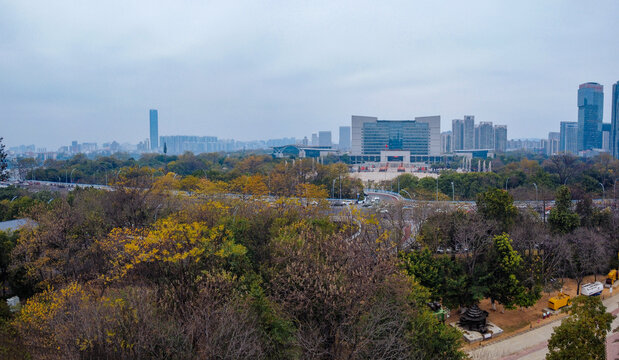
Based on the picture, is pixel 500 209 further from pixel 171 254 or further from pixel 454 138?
pixel 454 138

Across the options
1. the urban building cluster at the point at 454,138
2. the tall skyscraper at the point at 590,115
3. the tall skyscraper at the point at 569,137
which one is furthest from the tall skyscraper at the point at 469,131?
the tall skyscraper at the point at 590,115

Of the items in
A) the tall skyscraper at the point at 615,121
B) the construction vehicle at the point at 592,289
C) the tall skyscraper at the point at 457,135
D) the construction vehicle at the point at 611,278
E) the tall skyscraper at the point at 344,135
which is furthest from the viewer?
the tall skyscraper at the point at 344,135

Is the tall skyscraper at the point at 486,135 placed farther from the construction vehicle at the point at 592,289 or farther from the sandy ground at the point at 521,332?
the construction vehicle at the point at 592,289

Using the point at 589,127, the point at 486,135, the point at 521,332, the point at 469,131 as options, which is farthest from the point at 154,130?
the point at 521,332

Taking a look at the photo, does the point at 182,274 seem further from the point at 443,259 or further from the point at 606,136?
the point at 606,136

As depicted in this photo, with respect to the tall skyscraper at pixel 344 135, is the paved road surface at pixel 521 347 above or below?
below

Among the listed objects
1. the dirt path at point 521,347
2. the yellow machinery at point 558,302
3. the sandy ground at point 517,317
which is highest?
the yellow machinery at point 558,302

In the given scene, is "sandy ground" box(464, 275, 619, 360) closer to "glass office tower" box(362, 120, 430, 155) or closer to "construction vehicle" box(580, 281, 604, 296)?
"construction vehicle" box(580, 281, 604, 296)
